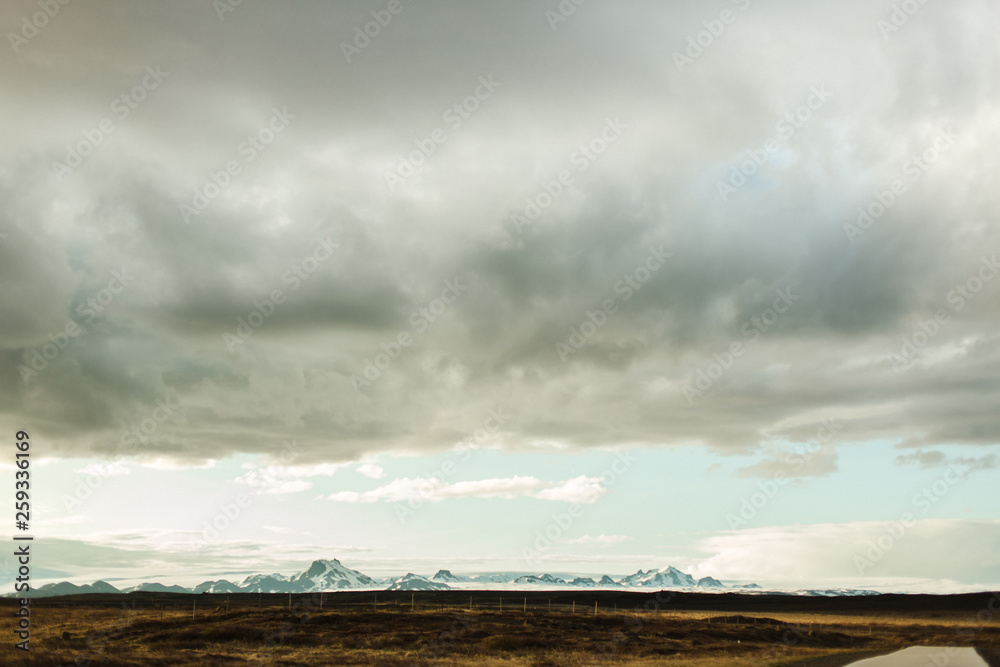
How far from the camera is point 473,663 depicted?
166ft

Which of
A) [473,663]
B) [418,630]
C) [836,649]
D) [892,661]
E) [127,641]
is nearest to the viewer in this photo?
[892,661]

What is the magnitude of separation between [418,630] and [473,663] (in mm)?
22911

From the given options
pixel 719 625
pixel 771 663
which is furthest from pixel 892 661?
pixel 719 625

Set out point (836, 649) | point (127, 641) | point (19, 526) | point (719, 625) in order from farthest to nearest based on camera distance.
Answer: point (719, 625), point (836, 649), point (127, 641), point (19, 526)

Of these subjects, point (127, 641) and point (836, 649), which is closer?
point (127, 641)

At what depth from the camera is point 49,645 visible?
48281 mm

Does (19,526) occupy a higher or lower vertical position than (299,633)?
higher

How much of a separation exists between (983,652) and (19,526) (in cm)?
6335

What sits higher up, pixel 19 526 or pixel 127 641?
pixel 19 526

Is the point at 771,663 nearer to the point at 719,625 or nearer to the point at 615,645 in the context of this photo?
the point at 615,645

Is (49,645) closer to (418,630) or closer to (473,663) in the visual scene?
(473,663)

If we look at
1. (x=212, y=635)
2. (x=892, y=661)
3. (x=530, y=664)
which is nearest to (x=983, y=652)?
(x=892, y=661)

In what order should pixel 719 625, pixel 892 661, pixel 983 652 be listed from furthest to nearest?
pixel 719 625
pixel 983 652
pixel 892 661

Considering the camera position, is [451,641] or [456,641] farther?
[456,641]
